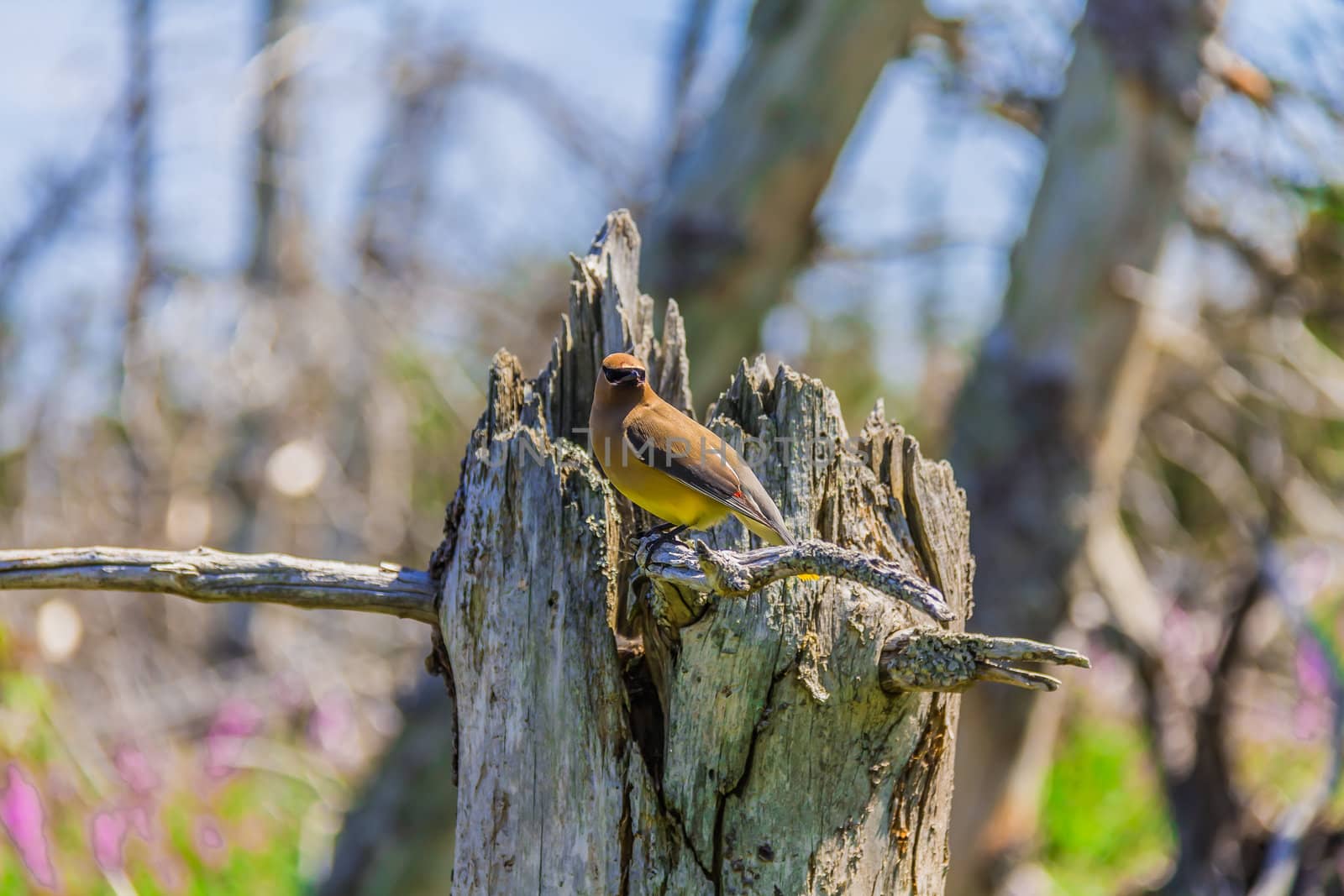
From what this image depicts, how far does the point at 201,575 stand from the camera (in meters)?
2.18

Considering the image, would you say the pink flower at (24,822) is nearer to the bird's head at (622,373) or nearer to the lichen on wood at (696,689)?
the lichen on wood at (696,689)

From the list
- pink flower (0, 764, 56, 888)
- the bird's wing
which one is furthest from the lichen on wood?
pink flower (0, 764, 56, 888)

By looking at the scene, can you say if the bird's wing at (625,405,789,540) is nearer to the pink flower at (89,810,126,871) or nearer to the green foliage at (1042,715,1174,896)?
the pink flower at (89,810,126,871)

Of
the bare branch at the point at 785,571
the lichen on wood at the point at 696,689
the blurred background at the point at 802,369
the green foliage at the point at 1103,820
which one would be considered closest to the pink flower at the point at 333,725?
the blurred background at the point at 802,369

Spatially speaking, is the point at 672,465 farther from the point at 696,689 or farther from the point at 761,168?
the point at 761,168

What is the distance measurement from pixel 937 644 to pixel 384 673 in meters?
6.76

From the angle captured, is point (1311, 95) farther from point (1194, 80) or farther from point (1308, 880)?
point (1308, 880)

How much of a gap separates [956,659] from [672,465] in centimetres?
61

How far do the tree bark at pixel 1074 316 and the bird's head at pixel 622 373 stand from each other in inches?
140

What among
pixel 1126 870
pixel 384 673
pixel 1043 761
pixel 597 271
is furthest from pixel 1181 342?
pixel 384 673

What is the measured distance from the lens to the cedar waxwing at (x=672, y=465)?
213cm

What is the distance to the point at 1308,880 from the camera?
13.9 ft

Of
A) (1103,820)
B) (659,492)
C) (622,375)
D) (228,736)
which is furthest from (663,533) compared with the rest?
(1103,820)

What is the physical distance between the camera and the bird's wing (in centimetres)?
213
